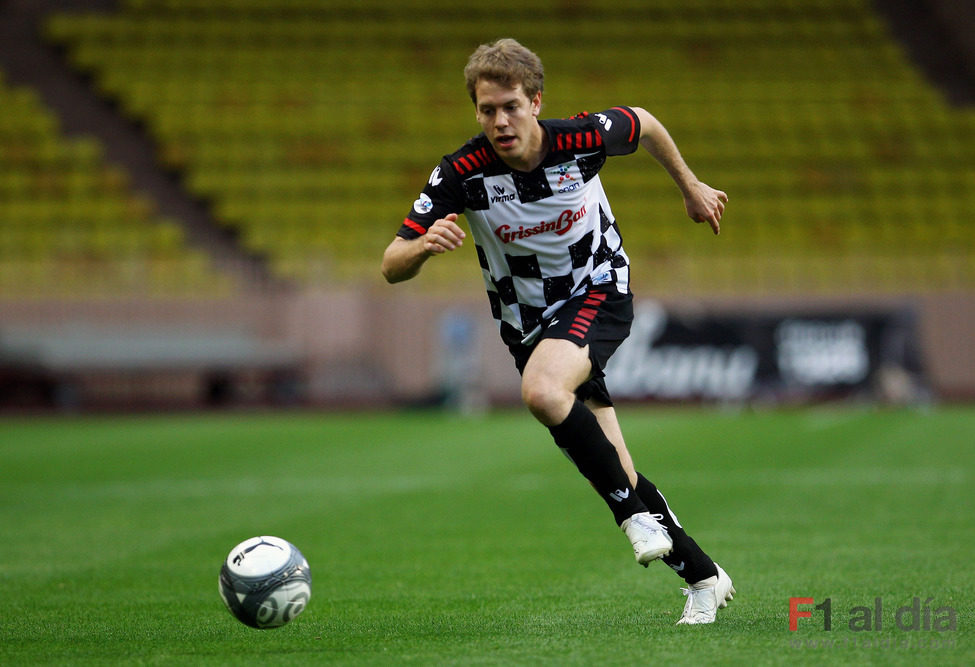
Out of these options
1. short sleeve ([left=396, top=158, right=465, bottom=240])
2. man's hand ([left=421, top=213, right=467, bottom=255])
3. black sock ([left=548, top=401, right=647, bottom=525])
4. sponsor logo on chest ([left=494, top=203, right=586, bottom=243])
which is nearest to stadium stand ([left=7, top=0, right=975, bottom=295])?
sponsor logo on chest ([left=494, top=203, right=586, bottom=243])

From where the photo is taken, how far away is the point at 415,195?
22578 millimetres

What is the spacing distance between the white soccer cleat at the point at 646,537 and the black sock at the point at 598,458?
4cm

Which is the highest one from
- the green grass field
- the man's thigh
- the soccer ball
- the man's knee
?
the man's thigh

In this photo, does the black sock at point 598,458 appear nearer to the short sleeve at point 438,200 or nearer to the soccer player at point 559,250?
the soccer player at point 559,250

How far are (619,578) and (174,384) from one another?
15900 millimetres

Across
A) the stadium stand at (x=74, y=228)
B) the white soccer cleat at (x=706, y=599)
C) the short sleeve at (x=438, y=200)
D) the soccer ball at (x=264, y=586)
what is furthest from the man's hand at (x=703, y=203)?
the stadium stand at (x=74, y=228)

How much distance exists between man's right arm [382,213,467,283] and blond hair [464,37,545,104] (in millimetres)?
511

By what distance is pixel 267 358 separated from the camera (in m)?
20.2

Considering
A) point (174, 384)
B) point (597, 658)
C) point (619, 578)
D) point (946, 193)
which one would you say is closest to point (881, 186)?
point (946, 193)

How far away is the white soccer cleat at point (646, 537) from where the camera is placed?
4406 mm

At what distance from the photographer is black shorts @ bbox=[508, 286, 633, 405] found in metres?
4.75

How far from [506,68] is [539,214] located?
0.56 m

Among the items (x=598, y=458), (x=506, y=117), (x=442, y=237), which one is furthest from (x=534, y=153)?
(x=598, y=458)

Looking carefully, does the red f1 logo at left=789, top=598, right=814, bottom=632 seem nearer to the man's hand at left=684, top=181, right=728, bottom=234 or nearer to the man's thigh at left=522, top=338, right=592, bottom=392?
the man's thigh at left=522, top=338, right=592, bottom=392
